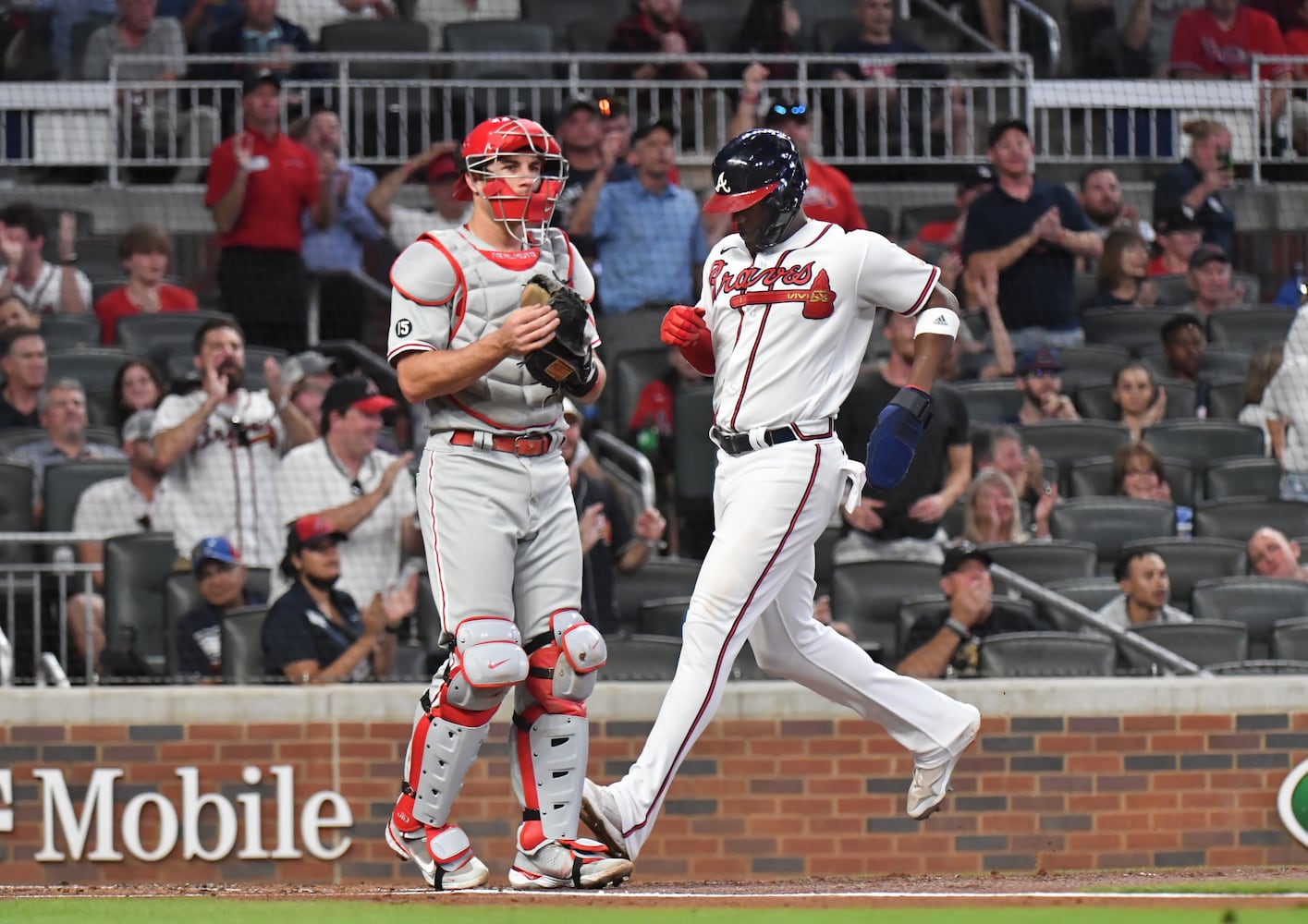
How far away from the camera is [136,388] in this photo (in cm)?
851

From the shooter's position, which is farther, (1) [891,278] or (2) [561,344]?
(1) [891,278]

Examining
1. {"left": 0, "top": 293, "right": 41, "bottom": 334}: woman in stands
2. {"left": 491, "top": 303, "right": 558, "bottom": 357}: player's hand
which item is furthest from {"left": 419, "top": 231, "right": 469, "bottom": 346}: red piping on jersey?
{"left": 0, "top": 293, "right": 41, "bottom": 334}: woman in stands

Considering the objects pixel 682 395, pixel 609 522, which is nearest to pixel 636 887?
pixel 609 522

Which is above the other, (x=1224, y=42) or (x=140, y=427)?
(x=1224, y=42)

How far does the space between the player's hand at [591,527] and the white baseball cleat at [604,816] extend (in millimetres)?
2550

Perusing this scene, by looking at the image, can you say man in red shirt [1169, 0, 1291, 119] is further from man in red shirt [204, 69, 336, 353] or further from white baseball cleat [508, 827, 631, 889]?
white baseball cleat [508, 827, 631, 889]

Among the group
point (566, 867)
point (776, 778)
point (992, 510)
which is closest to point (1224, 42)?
point (992, 510)

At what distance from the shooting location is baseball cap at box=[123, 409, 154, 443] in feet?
26.6

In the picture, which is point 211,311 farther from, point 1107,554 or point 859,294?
point 859,294

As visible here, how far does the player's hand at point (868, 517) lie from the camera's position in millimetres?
8016

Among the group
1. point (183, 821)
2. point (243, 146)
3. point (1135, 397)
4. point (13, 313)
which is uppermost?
point (243, 146)

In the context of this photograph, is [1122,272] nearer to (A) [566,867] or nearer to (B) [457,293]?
(B) [457,293]

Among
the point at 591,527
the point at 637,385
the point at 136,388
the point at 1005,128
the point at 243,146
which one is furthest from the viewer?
the point at 1005,128

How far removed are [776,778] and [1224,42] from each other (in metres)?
7.73
